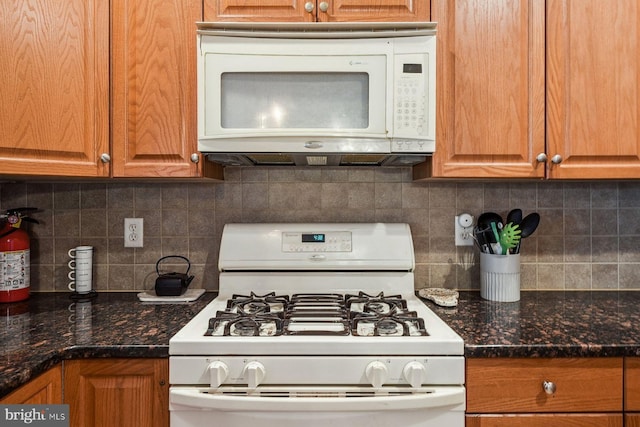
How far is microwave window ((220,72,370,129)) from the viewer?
4.36 feet

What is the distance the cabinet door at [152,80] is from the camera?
1396 millimetres

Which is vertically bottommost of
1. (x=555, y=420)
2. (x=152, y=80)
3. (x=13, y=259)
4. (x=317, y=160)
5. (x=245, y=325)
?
(x=555, y=420)

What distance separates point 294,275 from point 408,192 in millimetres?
580

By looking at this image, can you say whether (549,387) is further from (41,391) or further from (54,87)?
(54,87)

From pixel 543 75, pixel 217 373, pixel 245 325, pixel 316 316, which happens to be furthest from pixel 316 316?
pixel 543 75

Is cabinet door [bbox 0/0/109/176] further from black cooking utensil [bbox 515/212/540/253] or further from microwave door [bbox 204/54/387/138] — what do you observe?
black cooking utensil [bbox 515/212/540/253]

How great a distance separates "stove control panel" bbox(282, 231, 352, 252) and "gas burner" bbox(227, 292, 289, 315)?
0.64 ft

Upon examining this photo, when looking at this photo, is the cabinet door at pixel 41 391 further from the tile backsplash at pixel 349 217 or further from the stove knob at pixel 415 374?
the stove knob at pixel 415 374

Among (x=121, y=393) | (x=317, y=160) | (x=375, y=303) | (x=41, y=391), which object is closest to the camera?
(x=41, y=391)

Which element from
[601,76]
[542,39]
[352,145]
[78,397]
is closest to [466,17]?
[542,39]

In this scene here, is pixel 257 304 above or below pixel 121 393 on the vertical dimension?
above

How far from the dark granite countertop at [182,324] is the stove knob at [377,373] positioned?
0.23m

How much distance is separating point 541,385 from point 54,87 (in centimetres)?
166

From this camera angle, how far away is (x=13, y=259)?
154cm
